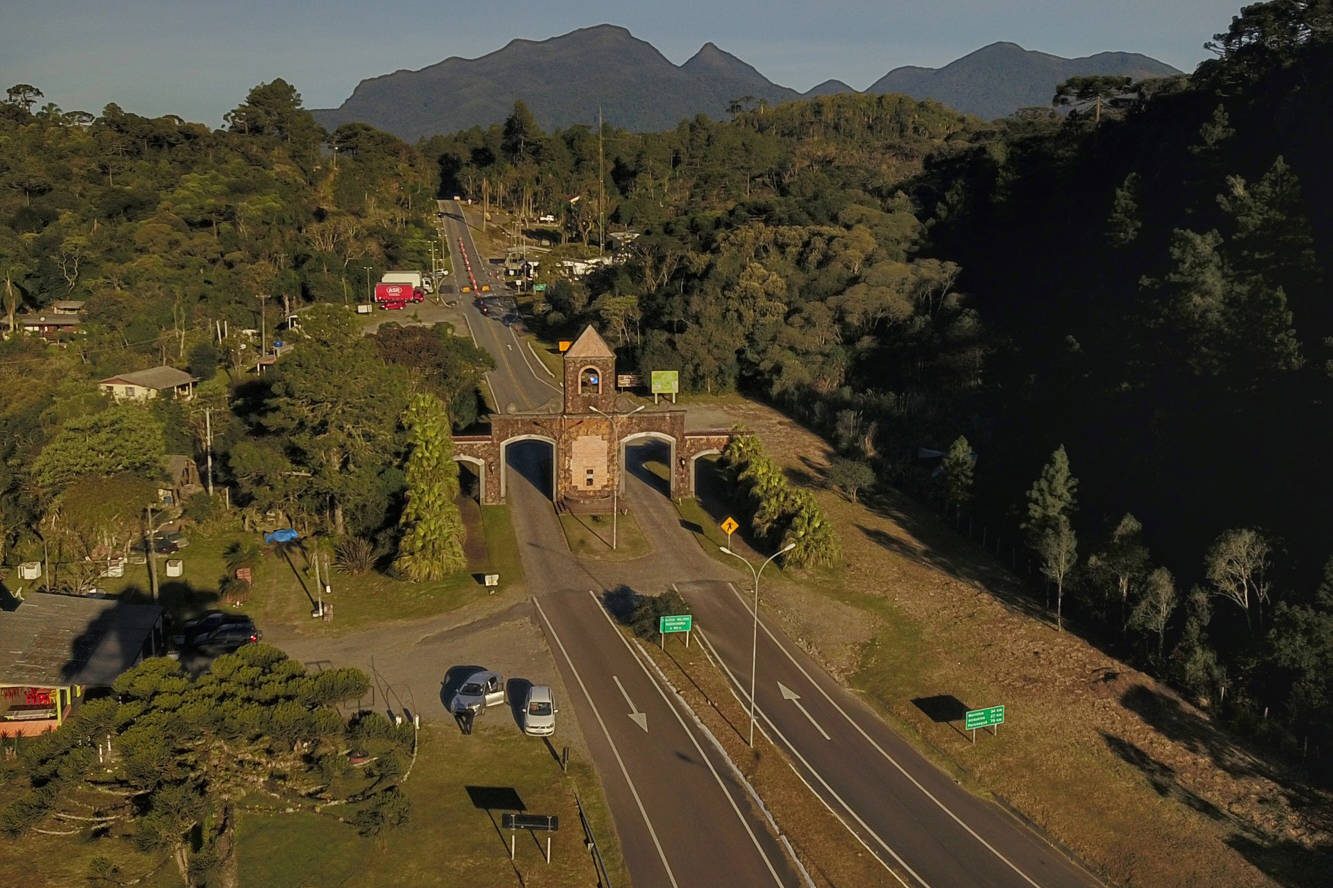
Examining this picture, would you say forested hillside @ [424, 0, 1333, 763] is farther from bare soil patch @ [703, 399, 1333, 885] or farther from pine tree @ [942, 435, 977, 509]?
bare soil patch @ [703, 399, 1333, 885]

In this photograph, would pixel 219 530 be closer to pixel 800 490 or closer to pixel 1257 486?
pixel 800 490

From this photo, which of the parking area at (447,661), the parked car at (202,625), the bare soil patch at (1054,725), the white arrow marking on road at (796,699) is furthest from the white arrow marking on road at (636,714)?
the parked car at (202,625)

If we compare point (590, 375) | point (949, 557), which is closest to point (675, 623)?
point (590, 375)

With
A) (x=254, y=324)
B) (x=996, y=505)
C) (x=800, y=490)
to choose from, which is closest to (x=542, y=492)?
(x=800, y=490)

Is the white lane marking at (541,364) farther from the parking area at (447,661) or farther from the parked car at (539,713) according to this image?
the parked car at (539,713)

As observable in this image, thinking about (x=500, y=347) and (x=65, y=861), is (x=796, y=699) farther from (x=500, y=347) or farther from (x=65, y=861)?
(x=500, y=347)

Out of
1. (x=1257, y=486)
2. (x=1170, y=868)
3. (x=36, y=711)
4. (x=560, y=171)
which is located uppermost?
(x=560, y=171)
